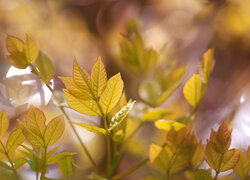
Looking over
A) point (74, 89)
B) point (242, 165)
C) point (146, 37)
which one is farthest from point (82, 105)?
point (146, 37)

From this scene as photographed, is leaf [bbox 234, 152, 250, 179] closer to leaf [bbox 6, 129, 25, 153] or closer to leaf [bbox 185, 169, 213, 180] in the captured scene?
leaf [bbox 185, 169, 213, 180]

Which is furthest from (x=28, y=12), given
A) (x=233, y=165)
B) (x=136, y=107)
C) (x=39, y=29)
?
(x=233, y=165)

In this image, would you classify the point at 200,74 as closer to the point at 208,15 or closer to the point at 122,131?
the point at 122,131

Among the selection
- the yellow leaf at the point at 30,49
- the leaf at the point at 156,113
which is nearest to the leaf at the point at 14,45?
the yellow leaf at the point at 30,49

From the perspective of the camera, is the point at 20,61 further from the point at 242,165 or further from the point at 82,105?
the point at 242,165

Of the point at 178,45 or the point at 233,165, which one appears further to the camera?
the point at 178,45

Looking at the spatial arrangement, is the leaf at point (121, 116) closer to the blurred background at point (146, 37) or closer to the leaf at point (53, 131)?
the leaf at point (53, 131)
